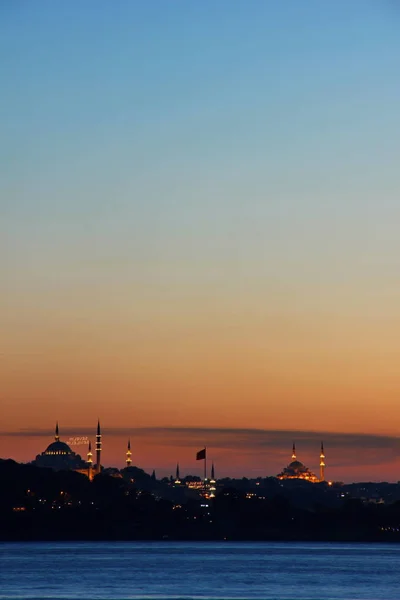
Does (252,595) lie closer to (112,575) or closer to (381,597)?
(381,597)

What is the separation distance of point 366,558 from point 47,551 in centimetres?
4668

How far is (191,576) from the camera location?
439ft

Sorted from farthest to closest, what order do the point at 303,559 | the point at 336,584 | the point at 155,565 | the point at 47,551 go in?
1. the point at 47,551
2. the point at 303,559
3. the point at 155,565
4. the point at 336,584

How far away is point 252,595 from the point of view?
110 meters

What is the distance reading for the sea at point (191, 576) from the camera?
11006 centimetres

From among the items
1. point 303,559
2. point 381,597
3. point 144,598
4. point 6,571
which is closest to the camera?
point 144,598

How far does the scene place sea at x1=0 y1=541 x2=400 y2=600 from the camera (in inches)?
4333

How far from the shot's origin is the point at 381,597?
364 ft

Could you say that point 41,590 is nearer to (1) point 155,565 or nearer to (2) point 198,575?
(2) point 198,575

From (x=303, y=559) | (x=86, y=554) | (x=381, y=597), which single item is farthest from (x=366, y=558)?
(x=381, y=597)

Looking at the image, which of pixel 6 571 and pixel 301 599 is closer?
pixel 301 599

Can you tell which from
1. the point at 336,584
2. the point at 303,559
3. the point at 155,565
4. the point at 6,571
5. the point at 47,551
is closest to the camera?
the point at 336,584

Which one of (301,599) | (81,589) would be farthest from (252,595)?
(81,589)

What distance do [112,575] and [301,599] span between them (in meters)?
32.3
